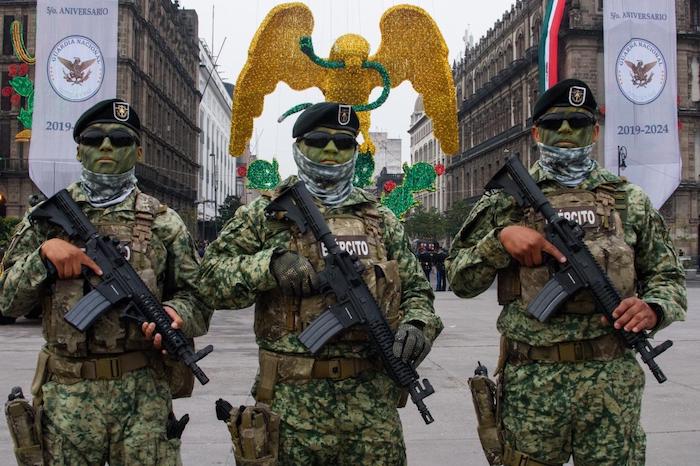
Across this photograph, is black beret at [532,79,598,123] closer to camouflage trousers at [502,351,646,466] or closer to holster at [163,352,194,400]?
camouflage trousers at [502,351,646,466]

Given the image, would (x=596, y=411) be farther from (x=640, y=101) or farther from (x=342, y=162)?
(x=640, y=101)

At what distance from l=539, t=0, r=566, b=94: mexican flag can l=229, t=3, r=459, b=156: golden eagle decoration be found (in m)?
4.68

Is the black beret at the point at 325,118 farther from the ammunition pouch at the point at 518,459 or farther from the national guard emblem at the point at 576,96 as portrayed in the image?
the ammunition pouch at the point at 518,459

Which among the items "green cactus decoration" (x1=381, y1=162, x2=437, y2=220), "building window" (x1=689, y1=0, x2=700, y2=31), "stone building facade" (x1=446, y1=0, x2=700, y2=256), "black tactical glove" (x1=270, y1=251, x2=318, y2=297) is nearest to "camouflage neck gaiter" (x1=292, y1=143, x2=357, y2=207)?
"black tactical glove" (x1=270, y1=251, x2=318, y2=297)

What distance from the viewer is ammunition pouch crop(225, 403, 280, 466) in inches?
111

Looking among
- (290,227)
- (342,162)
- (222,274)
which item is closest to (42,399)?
(222,274)

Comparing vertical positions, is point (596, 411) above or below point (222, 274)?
below

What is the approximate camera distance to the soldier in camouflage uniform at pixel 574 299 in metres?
3.07

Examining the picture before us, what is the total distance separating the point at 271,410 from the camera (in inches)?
119

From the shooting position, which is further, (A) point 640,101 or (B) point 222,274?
(A) point 640,101

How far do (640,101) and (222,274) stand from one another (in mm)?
13602

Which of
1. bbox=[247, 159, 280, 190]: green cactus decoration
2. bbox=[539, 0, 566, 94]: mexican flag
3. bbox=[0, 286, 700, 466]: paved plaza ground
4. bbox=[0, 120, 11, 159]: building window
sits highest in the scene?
bbox=[0, 120, 11, 159]: building window

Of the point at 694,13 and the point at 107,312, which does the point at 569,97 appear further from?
the point at 694,13

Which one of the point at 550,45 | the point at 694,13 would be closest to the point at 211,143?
the point at 694,13
